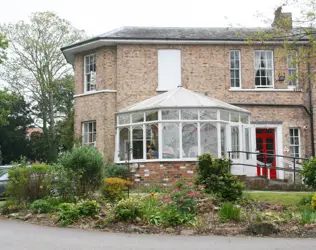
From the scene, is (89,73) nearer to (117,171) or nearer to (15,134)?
(117,171)

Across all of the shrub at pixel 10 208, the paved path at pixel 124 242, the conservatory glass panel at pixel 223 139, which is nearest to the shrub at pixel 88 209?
the paved path at pixel 124 242

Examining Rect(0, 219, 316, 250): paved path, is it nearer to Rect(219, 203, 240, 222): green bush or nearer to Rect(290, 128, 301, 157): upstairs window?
Rect(219, 203, 240, 222): green bush

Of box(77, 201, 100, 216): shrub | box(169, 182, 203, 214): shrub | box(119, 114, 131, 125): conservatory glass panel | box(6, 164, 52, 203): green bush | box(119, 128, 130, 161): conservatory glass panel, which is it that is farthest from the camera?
box(119, 128, 130, 161): conservatory glass panel

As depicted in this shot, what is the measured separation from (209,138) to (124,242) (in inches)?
460

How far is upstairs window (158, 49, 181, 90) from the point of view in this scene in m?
23.2

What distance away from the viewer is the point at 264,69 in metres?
23.8

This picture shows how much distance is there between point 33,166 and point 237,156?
384 inches

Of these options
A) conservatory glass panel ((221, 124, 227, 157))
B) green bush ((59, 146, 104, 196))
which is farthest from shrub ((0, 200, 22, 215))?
conservatory glass panel ((221, 124, 227, 157))

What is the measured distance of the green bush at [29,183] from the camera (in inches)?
534

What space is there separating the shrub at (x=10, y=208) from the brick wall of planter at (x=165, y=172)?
699cm

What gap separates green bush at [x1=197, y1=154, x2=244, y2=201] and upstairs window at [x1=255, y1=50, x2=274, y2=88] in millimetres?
10776

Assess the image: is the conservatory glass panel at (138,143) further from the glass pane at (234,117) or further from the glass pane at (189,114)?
the glass pane at (234,117)

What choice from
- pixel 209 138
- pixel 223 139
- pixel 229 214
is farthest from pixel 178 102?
pixel 229 214

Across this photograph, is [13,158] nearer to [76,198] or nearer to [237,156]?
[237,156]
